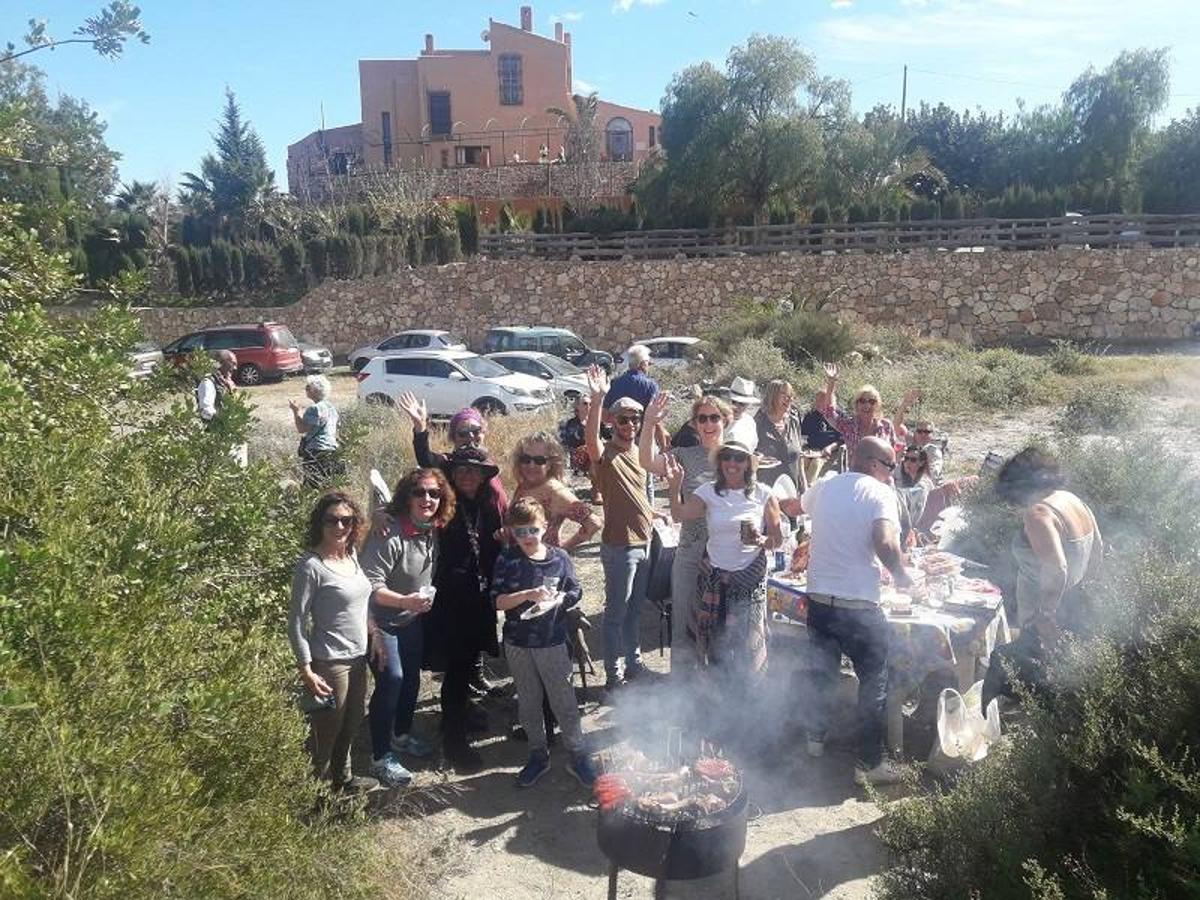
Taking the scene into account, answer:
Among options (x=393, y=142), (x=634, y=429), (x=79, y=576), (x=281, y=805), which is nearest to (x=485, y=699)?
(x=634, y=429)

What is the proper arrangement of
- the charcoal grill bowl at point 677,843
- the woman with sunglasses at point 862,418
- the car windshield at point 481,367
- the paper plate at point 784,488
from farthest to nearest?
the car windshield at point 481,367 → the woman with sunglasses at point 862,418 → the paper plate at point 784,488 → the charcoal grill bowl at point 677,843

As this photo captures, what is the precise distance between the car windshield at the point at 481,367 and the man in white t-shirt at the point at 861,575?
38.5ft

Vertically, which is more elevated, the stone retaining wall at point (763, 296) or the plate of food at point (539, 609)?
the stone retaining wall at point (763, 296)

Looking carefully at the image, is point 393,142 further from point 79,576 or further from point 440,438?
point 79,576

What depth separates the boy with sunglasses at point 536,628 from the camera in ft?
13.8

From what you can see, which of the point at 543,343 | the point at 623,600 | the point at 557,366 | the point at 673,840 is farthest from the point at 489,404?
the point at 673,840

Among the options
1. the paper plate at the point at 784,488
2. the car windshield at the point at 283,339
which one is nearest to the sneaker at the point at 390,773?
the paper plate at the point at 784,488

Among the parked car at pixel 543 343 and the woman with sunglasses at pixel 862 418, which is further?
the parked car at pixel 543 343

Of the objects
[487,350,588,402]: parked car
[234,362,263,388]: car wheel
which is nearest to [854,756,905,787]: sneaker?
[487,350,588,402]: parked car

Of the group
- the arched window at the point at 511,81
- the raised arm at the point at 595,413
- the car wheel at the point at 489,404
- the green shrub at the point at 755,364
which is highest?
the arched window at the point at 511,81

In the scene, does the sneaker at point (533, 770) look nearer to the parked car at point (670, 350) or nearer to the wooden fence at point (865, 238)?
A: the parked car at point (670, 350)

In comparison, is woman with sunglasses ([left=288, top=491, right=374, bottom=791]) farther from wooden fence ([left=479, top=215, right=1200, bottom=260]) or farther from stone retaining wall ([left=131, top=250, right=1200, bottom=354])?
wooden fence ([left=479, top=215, right=1200, bottom=260])

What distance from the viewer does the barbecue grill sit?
3.11m

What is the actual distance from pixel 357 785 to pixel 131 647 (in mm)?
1898
